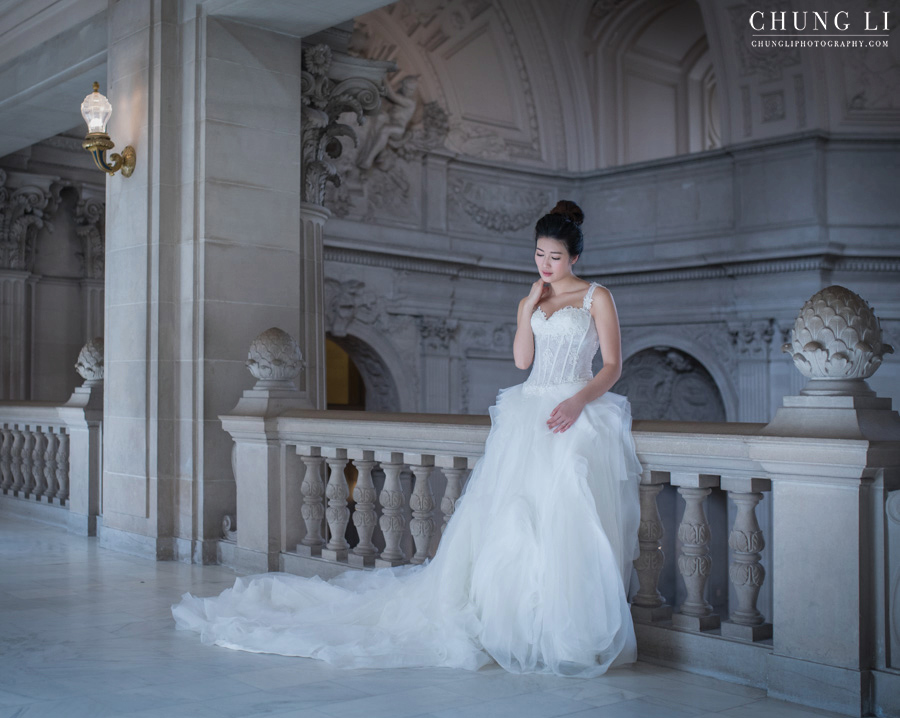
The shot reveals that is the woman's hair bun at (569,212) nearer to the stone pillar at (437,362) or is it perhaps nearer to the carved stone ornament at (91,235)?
the carved stone ornament at (91,235)

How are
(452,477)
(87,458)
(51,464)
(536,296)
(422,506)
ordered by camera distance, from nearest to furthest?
1. (536,296)
2. (452,477)
3. (422,506)
4. (87,458)
5. (51,464)

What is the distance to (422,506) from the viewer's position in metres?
5.60

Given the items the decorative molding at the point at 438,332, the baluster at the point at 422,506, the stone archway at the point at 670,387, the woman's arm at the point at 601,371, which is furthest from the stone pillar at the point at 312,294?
the stone archway at the point at 670,387

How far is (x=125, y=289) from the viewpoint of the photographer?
7707 millimetres

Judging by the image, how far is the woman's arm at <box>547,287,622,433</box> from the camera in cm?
434

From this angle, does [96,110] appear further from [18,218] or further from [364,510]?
[18,218]

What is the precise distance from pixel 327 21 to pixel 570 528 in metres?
4.81

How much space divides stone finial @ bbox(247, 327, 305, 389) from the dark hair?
267cm

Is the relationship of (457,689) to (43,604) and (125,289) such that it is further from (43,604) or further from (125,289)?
(125,289)

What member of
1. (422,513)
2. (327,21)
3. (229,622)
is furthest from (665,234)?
(229,622)

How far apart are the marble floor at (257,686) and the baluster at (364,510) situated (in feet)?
3.93

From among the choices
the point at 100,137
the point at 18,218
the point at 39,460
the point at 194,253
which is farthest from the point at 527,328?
the point at 18,218

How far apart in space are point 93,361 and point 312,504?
3247 mm

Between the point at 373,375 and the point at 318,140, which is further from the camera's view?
the point at 373,375
